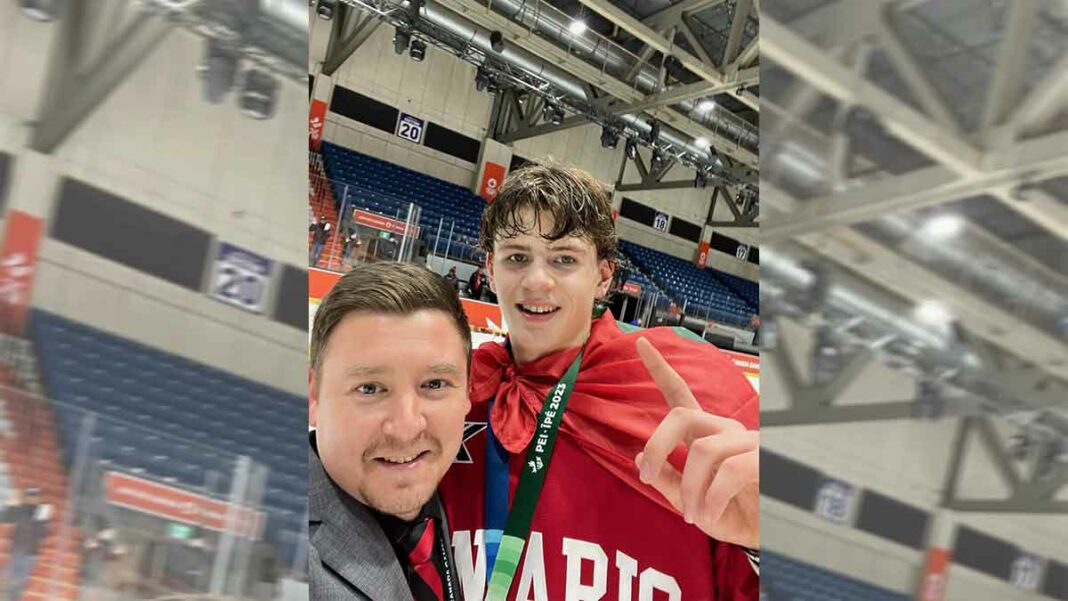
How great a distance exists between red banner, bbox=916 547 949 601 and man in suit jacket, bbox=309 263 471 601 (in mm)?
530

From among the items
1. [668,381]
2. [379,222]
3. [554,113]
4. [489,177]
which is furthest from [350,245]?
[489,177]

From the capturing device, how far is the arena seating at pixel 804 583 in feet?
0.70

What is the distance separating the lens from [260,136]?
0.21 metres

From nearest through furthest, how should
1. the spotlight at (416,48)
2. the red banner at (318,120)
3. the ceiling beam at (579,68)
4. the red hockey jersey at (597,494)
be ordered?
the red hockey jersey at (597,494) → the ceiling beam at (579,68) → the spotlight at (416,48) → the red banner at (318,120)

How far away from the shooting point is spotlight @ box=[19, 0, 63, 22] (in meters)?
0.19

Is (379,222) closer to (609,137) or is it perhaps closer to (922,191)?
(922,191)

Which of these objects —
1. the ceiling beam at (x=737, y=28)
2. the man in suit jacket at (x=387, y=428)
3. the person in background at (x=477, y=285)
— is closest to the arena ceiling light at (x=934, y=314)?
the man in suit jacket at (x=387, y=428)

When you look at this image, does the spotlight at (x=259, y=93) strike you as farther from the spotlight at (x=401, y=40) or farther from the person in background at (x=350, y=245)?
the spotlight at (x=401, y=40)

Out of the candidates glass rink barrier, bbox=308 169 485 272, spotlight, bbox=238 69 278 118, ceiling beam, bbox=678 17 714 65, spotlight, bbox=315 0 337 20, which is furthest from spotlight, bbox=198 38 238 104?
ceiling beam, bbox=678 17 714 65

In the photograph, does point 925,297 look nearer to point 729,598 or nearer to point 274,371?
point 274,371

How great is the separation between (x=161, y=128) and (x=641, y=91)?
7.79 meters

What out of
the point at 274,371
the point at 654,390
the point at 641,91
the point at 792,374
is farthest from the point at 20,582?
the point at 641,91

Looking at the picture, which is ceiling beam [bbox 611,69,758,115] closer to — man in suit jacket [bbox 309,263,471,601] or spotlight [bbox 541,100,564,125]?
spotlight [bbox 541,100,564,125]

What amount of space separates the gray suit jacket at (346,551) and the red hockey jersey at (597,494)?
13cm
